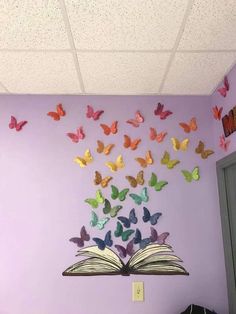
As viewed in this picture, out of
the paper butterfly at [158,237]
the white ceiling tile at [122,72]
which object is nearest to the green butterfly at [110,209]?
the paper butterfly at [158,237]

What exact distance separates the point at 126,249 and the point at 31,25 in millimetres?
1479

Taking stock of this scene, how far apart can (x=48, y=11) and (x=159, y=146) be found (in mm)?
1186

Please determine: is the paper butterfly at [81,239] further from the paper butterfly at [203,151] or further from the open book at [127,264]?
the paper butterfly at [203,151]

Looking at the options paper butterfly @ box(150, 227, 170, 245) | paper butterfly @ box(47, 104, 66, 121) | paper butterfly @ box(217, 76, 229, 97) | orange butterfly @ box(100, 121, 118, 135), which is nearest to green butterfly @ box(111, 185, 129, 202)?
paper butterfly @ box(150, 227, 170, 245)

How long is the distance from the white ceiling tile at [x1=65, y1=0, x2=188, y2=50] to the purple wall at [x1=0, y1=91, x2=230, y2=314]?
0.67 m

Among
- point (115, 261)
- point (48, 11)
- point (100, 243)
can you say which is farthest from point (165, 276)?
point (48, 11)

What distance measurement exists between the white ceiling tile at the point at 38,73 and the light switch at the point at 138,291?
55.5 inches

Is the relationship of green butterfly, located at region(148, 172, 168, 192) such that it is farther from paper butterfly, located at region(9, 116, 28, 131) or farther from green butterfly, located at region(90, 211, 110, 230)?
paper butterfly, located at region(9, 116, 28, 131)

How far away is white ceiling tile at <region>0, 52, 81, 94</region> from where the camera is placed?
1.71 meters

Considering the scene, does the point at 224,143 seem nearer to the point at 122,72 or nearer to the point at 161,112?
the point at 161,112

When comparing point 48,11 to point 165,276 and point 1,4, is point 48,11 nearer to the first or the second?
point 1,4

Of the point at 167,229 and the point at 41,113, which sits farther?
the point at 41,113

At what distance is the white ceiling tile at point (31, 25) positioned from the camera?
4.33 feet

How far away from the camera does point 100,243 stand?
2008 millimetres
